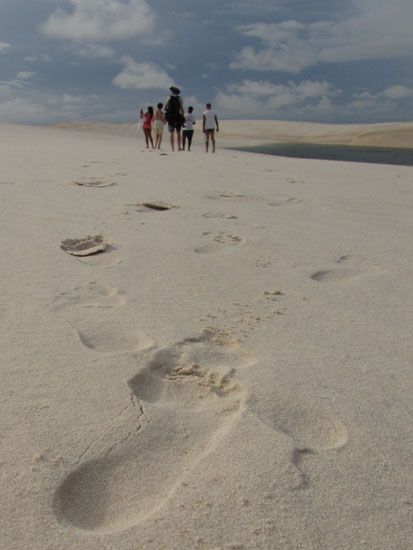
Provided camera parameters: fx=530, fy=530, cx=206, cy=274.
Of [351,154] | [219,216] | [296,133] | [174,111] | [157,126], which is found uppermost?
[174,111]

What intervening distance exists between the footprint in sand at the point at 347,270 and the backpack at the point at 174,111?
938 cm

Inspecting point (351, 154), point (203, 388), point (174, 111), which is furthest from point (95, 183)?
point (351, 154)

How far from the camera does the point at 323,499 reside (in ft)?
4.00

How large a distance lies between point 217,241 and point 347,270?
0.82 m

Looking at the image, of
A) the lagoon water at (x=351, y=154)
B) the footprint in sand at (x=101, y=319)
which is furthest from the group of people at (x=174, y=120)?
the footprint in sand at (x=101, y=319)

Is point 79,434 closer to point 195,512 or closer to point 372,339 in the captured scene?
point 195,512

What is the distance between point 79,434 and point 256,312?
A: 103 centimetres

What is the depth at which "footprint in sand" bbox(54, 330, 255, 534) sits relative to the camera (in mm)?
1194

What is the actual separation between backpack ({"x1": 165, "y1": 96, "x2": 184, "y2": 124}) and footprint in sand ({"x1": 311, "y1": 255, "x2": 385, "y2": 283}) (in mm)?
9376

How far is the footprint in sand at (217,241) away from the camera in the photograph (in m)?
3.05

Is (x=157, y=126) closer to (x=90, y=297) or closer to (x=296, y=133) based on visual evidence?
(x=90, y=297)

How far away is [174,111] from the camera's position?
1176 centimetres

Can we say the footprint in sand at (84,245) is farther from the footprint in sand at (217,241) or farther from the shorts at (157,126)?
the shorts at (157,126)

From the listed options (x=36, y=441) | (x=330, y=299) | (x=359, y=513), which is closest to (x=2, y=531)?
(x=36, y=441)
